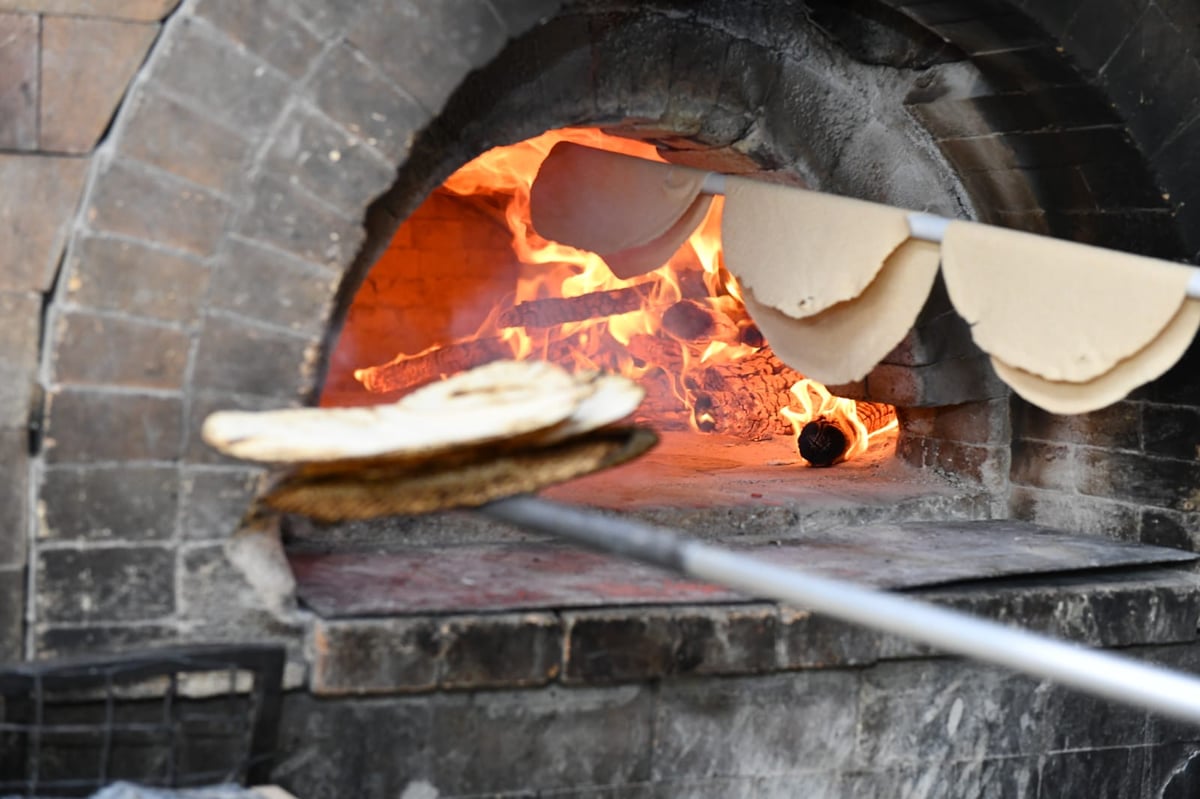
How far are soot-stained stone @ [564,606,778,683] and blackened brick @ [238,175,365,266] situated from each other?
3.70 ft

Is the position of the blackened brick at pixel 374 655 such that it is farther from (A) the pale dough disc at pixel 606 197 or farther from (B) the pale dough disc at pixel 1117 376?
(A) the pale dough disc at pixel 606 197

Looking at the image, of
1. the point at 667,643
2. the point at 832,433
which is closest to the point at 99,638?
the point at 667,643

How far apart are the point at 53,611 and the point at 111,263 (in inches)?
33.0

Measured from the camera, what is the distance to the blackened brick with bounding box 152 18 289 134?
10.9 ft

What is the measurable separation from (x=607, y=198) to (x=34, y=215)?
2.20 metres

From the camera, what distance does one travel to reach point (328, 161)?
3.46m

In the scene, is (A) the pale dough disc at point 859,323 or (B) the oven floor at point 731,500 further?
(B) the oven floor at point 731,500

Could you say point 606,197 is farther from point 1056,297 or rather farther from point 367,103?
point 1056,297

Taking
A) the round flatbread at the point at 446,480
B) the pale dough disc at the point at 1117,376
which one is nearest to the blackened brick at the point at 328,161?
the round flatbread at the point at 446,480

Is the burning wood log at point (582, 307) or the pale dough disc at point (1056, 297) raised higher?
the burning wood log at point (582, 307)

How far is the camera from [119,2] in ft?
10.9

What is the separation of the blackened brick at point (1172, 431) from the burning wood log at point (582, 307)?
7.98ft

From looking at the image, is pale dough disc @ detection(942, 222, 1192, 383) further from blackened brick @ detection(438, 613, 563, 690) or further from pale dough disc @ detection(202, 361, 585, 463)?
pale dough disc @ detection(202, 361, 585, 463)

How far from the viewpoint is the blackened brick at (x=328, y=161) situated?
3.42m
